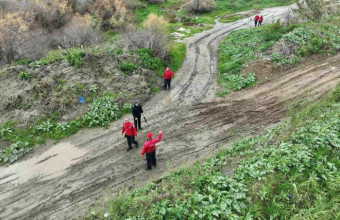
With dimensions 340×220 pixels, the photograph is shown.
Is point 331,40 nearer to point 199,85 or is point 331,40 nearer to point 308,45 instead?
point 308,45

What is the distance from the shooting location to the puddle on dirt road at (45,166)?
413 inches

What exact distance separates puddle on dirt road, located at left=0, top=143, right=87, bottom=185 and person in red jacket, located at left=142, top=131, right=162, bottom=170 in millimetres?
3366

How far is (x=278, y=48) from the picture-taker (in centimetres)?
1892

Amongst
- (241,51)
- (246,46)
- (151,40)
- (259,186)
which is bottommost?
(259,186)

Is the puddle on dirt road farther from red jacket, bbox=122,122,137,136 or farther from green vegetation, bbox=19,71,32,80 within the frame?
green vegetation, bbox=19,71,32,80

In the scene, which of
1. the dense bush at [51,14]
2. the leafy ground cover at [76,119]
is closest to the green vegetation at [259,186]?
the leafy ground cover at [76,119]

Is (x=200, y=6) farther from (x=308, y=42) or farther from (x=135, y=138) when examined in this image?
(x=135, y=138)

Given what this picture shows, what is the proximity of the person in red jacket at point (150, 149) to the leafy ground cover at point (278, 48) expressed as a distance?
710cm

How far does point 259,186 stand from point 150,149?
422 centimetres

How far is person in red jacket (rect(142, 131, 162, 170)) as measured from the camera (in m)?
9.83

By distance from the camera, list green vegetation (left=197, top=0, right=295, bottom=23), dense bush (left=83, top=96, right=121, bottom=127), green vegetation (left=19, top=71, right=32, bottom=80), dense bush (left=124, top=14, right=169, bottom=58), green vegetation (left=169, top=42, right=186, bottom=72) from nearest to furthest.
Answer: dense bush (left=83, top=96, right=121, bottom=127) → green vegetation (left=19, top=71, right=32, bottom=80) → dense bush (left=124, top=14, right=169, bottom=58) → green vegetation (left=169, top=42, right=186, bottom=72) → green vegetation (left=197, top=0, right=295, bottom=23)

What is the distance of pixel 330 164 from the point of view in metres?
7.90

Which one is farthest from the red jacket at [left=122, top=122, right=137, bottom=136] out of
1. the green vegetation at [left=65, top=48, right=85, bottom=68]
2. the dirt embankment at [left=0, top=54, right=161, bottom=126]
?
the green vegetation at [left=65, top=48, right=85, bottom=68]

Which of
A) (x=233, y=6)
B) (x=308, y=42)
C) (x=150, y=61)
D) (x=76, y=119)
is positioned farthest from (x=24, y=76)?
(x=233, y=6)
